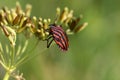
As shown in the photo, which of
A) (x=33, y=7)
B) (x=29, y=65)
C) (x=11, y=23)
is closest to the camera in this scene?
(x=11, y=23)

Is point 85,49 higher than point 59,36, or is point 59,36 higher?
point 59,36

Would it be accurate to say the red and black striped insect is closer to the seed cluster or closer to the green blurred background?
the seed cluster

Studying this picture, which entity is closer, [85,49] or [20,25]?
[20,25]

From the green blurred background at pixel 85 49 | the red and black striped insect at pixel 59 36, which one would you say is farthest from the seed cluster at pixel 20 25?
the green blurred background at pixel 85 49

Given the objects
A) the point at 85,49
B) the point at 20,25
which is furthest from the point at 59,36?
→ the point at 85,49

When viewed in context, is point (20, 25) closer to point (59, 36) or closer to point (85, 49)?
point (59, 36)

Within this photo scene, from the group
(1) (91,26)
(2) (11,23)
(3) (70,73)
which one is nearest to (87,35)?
(1) (91,26)

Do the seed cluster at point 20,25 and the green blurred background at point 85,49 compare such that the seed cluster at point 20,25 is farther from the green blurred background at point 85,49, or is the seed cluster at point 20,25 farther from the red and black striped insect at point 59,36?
the green blurred background at point 85,49

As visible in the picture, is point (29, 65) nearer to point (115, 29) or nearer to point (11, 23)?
point (115, 29)
